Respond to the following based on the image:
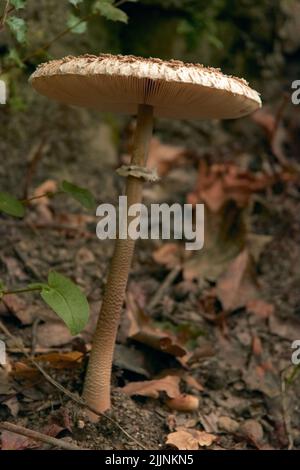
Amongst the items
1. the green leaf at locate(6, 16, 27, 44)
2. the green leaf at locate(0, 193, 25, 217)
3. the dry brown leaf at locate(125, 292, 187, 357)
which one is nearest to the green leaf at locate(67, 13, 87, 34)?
the green leaf at locate(6, 16, 27, 44)

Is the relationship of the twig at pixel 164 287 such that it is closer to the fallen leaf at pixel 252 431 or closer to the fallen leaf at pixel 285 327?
the fallen leaf at pixel 285 327

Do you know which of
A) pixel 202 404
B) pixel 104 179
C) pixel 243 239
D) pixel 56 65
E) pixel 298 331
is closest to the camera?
pixel 56 65

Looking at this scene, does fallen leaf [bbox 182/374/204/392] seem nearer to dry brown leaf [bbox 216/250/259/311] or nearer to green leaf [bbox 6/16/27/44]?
dry brown leaf [bbox 216/250/259/311]

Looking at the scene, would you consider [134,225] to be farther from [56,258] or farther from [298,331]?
[298,331]

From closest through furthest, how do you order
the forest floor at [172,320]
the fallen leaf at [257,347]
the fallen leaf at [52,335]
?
1. the forest floor at [172,320]
2. the fallen leaf at [52,335]
3. the fallen leaf at [257,347]

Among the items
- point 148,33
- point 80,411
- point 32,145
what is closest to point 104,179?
point 32,145

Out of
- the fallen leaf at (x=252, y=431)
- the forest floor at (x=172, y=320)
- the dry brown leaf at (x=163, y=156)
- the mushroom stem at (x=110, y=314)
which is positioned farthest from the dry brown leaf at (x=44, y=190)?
the fallen leaf at (x=252, y=431)

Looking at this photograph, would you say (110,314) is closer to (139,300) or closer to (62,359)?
(62,359)
